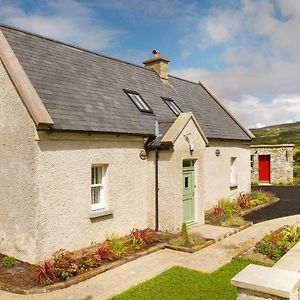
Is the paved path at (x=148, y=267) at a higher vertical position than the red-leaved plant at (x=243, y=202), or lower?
lower

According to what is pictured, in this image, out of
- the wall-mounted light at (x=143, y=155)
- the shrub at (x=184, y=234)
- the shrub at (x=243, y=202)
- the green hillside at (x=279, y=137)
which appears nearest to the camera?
the shrub at (x=184, y=234)

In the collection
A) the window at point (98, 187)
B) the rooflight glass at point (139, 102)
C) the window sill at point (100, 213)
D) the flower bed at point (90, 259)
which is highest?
the rooflight glass at point (139, 102)

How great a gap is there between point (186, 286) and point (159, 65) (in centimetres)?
1286

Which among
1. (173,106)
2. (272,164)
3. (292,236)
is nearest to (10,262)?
(292,236)

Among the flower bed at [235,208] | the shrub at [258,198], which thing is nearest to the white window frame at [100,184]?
the flower bed at [235,208]

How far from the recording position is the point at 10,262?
28.6 feet

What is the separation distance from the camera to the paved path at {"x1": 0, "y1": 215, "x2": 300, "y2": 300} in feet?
23.8

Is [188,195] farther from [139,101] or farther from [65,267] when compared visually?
[65,267]

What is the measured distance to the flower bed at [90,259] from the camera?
7.66m

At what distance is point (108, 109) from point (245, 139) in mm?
10304

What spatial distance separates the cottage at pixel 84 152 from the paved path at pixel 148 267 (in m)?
1.62

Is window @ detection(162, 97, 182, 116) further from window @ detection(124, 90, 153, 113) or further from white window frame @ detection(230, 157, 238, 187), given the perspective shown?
white window frame @ detection(230, 157, 238, 187)

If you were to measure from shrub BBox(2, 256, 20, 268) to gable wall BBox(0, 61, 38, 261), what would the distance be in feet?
0.56

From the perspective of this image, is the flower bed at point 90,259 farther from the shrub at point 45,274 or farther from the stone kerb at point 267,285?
the stone kerb at point 267,285
